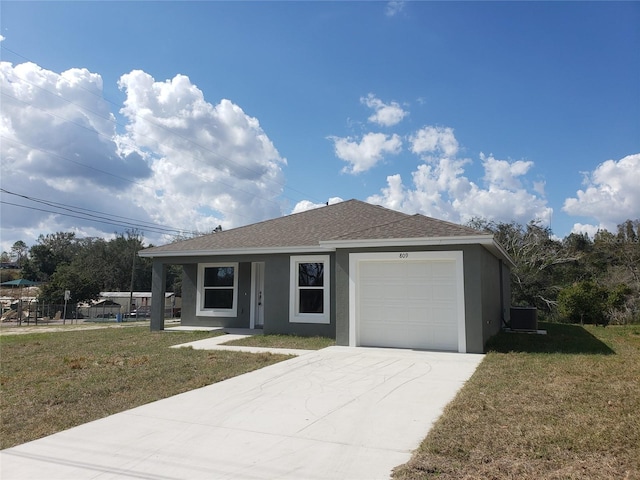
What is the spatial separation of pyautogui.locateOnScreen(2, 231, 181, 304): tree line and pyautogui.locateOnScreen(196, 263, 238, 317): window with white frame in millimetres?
33479

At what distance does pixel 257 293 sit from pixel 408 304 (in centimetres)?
668

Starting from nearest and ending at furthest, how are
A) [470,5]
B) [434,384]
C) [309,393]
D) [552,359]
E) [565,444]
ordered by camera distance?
1. [565,444]
2. [309,393]
3. [434,384]
4. [552,359]
5. [470,5]

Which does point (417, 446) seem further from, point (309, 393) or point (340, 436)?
point (309, 393)

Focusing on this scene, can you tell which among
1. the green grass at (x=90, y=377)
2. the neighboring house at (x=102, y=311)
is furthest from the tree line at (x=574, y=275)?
the neighboring house at (x=102, y=311)

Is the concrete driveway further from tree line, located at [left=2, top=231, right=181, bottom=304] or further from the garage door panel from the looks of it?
tree line, located at [left=2, top=231, right=181, bottom=304]

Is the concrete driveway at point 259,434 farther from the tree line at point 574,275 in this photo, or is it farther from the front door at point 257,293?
the tree line at point 574,275

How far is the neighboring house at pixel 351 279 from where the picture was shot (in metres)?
10.5

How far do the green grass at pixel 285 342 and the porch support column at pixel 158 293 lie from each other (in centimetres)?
451

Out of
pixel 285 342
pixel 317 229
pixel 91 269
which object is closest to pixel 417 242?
pixel 285 342

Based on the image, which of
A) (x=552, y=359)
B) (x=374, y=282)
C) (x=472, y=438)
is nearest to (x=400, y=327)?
(x=374, y=282)

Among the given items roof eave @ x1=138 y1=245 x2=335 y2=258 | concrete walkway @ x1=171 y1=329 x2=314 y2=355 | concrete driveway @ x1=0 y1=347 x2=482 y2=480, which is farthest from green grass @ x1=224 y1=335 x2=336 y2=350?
concrete driveway @ x1=0 y1=347 x2=482 y2=480

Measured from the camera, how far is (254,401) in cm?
612

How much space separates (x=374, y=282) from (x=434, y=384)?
4.48 meters

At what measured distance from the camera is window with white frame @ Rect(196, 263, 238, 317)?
632 inches
